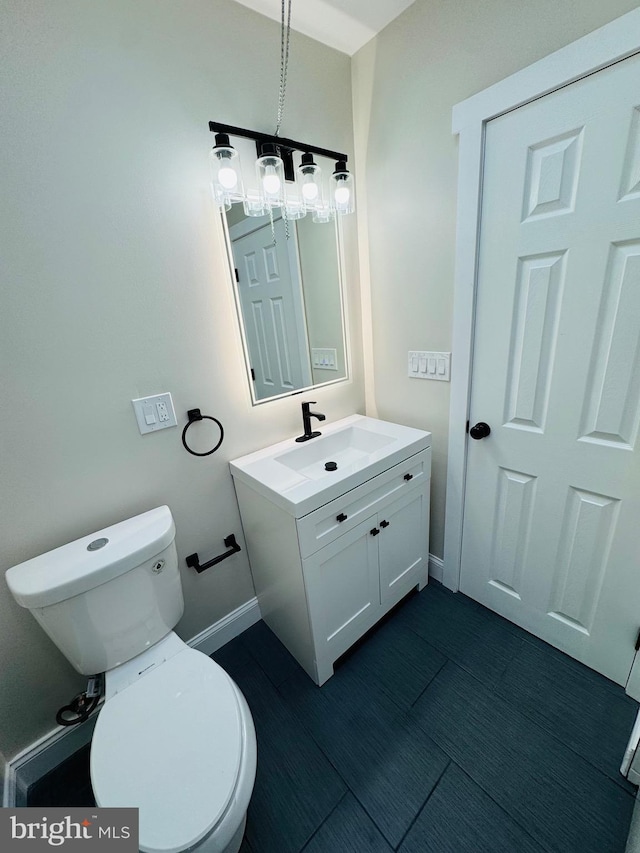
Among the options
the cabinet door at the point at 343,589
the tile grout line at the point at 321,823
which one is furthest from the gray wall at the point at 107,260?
the tile grout line at the point at 321,823

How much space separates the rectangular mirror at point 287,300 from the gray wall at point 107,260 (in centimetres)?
9

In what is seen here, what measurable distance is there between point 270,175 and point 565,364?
120 centimetres

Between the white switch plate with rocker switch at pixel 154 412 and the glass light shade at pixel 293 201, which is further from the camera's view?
the glass light shade at pixel 293 201

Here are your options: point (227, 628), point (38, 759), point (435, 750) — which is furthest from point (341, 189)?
point (38, 759)

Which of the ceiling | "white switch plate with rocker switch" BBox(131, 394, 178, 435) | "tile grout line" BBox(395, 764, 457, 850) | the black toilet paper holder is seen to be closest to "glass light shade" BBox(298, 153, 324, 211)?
the ceiling

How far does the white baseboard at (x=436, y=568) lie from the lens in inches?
70.0

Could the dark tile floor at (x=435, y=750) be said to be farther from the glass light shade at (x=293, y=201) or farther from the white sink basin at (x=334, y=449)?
the glass light shade at (x=293, y=201)

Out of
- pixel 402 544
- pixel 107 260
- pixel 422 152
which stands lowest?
pixel 402 544

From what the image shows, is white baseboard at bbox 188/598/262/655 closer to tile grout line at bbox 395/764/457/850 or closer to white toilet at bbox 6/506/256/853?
white toilet at bbox 6/506/256/853

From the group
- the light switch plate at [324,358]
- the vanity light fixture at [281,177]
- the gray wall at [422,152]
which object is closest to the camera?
the gray wall at [422,152]

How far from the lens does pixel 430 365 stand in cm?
152

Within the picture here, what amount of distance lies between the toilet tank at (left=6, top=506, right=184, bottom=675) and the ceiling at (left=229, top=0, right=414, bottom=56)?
1780 mm

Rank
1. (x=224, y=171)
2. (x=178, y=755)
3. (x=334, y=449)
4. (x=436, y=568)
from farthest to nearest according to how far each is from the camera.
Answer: (x=436, y=568), (x=334, y=449), (x=224, y=171), (x=178, y=755)

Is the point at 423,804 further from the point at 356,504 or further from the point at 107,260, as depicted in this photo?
the point at 107,260
